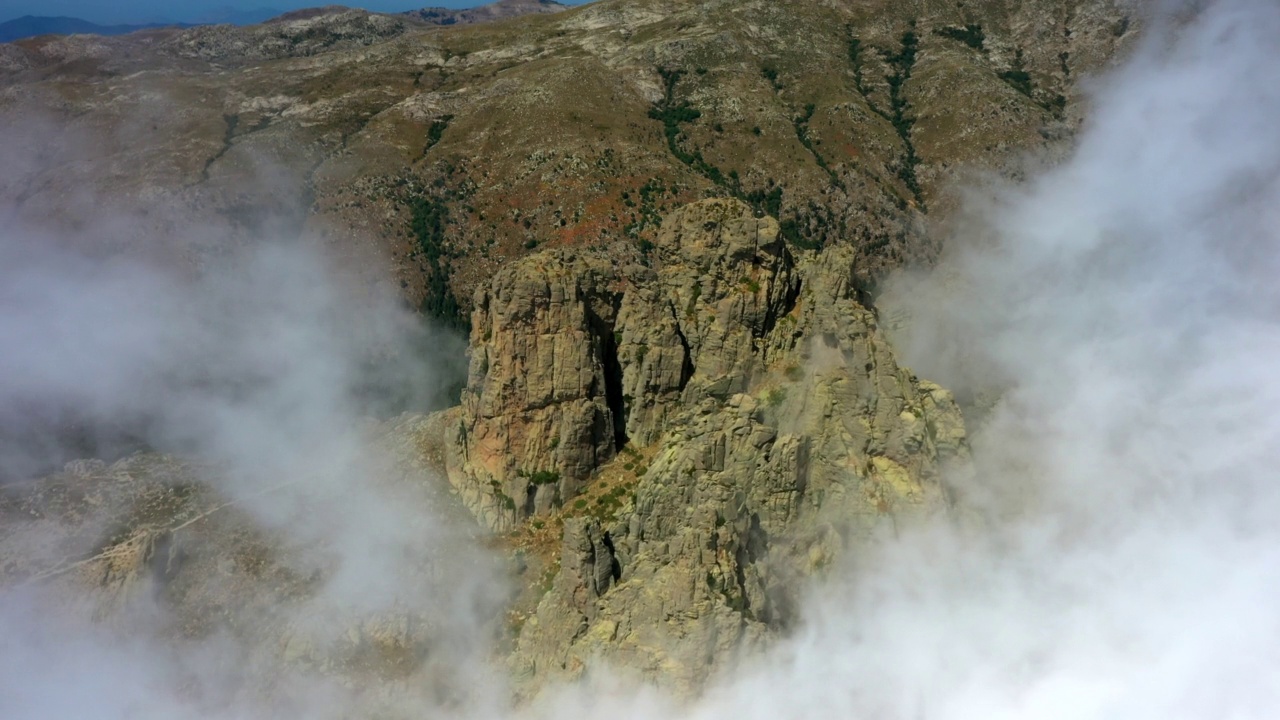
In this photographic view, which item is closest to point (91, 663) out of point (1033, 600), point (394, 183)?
point (1033, 600)

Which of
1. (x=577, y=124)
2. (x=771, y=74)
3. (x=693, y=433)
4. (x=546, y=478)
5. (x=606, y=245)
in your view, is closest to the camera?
(x=693, y=433)

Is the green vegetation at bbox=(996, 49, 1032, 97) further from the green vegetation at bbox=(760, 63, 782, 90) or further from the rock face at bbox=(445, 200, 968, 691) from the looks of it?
the rock face at bbox=(445, 200, 968, 691)

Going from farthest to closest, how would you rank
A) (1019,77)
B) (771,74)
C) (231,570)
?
1. (771,74)
2. (1019,77)
3. (231,570)

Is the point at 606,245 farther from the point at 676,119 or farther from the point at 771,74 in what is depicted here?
the point at 771,74

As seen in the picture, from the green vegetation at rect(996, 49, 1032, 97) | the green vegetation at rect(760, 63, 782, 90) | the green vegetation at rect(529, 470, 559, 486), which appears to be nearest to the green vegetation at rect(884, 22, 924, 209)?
the green vegetation at rect(996, 49, 1032, 97)

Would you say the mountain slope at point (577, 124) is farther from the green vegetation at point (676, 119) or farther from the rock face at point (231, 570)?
the rock face at point (231, 570)

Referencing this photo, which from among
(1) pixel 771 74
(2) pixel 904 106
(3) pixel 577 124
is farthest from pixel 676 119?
(2) pixel 904 106

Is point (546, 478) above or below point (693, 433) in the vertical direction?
below

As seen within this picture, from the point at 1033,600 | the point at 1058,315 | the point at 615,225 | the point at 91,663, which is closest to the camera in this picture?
the point at 1033,600

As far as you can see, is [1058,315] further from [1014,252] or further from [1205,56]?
[1205,56]
